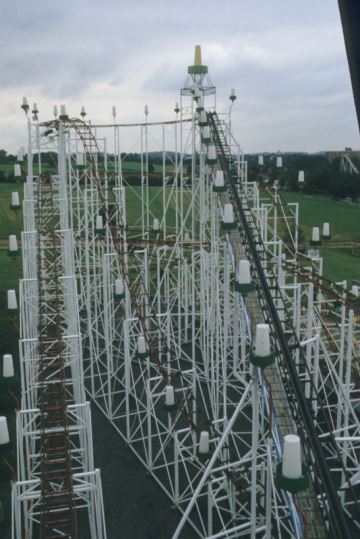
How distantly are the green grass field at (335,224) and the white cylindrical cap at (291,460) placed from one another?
106 ft

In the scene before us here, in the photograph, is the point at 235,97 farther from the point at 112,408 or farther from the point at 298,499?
the point at 298,499

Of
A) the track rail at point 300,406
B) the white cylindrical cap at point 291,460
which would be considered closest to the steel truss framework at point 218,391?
the track rail at point 300,406

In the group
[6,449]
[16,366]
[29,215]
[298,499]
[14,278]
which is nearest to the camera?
[298,499]

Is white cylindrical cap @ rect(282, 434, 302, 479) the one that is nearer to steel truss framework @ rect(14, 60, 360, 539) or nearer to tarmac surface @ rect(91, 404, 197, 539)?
steel truss framework @ rect(14, 60, 360, 539)

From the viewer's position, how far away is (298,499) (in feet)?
24.4

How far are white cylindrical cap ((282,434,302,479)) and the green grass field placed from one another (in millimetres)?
32351

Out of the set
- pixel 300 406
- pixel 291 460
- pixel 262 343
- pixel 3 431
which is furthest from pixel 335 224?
pixel 291 460

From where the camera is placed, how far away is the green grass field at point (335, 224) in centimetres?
3872

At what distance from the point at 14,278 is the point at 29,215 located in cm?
2000

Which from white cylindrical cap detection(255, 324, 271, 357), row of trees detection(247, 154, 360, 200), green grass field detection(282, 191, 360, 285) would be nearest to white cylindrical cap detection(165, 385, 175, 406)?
white cylindrical cap detection(255, 324, 271, 357)

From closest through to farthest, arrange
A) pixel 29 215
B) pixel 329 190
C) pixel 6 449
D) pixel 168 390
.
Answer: pixel 6 449 < pixel 168 390 < pixel 29 215 < pixel 329 190

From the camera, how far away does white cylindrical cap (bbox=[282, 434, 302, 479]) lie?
5059mm

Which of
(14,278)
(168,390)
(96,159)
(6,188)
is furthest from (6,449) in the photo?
(6,188)

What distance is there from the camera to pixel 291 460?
5.15 metres
